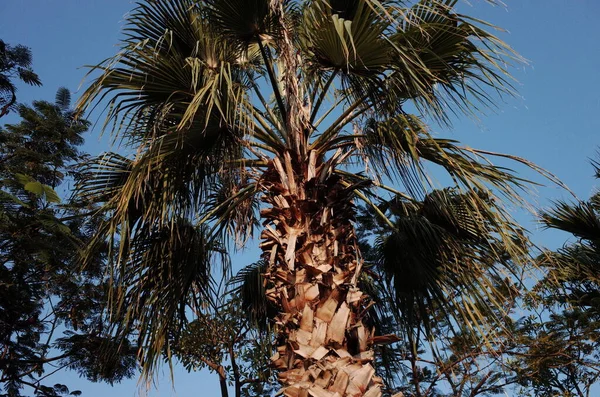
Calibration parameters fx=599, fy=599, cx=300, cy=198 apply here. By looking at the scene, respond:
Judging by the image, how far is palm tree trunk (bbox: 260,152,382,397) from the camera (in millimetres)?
3740

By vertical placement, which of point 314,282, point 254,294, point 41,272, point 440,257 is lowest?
point 314,282

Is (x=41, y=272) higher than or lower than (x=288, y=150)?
higher

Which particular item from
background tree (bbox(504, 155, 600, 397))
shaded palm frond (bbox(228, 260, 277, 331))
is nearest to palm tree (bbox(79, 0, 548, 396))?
shaded palm frond (bbox(228, 260, 277, 331))

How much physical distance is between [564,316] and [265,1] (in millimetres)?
9347

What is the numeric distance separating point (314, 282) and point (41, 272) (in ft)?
25.8

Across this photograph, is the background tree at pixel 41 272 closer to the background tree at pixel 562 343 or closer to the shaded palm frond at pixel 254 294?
the shaded palm frond at pixel 254 294

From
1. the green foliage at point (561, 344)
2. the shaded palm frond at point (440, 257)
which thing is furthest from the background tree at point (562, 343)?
the shaded palm frond at point (440, 257)

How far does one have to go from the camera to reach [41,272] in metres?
10.4

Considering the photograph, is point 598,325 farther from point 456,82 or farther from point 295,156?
point 295,156

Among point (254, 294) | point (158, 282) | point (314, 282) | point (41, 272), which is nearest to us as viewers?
point (314, 282)

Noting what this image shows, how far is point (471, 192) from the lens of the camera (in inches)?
180

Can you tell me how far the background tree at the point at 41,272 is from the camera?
850cm

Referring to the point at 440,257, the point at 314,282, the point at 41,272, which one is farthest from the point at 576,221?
the point at 41,272

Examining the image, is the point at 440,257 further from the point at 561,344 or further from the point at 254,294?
the point at 561,344
